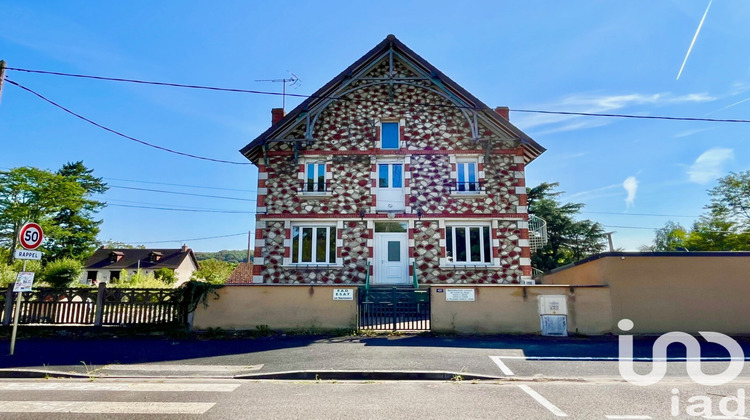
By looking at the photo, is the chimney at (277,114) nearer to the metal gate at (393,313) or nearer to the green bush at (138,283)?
the metal gate at (393,313)

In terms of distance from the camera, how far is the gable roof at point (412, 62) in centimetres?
1554

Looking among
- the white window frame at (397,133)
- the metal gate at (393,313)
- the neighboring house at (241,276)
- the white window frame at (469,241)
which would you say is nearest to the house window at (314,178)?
the white window frame at (397,133)

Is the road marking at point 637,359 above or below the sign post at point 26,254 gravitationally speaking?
below

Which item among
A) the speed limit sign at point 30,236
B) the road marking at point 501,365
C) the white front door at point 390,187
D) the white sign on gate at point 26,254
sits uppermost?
the white front door at point 390,187

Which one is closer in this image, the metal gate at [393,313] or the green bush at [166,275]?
the metal gate at [393,313]

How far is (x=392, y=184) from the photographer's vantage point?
51.7ft

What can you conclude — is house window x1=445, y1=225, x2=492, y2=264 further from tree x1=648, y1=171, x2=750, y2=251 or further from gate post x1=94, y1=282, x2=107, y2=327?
tree x1=648, y1=171, x2=750, y2=251

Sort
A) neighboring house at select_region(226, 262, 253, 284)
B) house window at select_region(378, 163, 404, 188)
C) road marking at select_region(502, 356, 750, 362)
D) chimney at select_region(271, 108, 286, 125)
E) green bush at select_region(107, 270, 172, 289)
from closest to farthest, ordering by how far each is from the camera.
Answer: road marking at select_region(502, 356, 750, 362) → house window at select_region(378, 163, 404, 188) → chimney at select_region(271, 108, 286, 125) → green bush at select_region(107, 270, 172, 289) → neighboring house at select_region(226, 262, 253, 284)

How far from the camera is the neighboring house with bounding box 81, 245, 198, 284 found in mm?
48875

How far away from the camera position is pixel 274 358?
7770mm

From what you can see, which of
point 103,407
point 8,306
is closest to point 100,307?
point 8,306

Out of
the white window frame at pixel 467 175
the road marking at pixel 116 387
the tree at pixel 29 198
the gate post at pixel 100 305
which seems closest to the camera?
the road marking at pixel 116 387

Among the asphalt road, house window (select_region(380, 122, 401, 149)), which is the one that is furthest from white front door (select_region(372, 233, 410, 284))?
the asphalt road

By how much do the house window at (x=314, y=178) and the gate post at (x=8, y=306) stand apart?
9.24 meters
